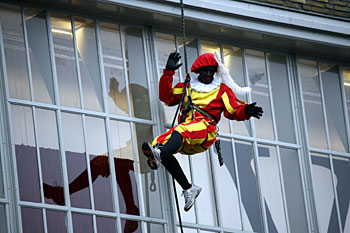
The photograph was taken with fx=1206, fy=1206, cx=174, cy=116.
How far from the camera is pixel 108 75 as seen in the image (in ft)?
45.2

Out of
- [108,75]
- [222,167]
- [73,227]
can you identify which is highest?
[108,75]

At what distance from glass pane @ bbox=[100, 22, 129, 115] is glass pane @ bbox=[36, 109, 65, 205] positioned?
0.83 m

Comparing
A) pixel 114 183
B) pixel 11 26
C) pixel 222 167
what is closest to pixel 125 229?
pixel 114 183

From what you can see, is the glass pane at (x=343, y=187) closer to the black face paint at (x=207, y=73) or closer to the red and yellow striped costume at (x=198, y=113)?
the red and yellow striped costume at (x=198, y=113)

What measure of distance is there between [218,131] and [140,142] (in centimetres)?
92

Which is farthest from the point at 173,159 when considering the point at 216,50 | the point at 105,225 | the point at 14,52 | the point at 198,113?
the point at 216,50

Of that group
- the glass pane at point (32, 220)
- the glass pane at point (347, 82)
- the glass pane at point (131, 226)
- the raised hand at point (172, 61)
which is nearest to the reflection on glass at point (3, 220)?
the glass pane at point (32, 220)

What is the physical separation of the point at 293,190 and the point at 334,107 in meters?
1.39

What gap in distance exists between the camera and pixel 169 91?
43.7 feet

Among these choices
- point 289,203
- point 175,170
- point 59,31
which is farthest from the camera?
point 289,203

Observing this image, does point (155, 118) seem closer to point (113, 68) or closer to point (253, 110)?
point (113, 68)

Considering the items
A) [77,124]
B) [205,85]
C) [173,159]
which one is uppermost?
[205,85]

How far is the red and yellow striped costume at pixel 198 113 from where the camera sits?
41.9 ft

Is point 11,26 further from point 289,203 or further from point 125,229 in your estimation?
point 289,203
